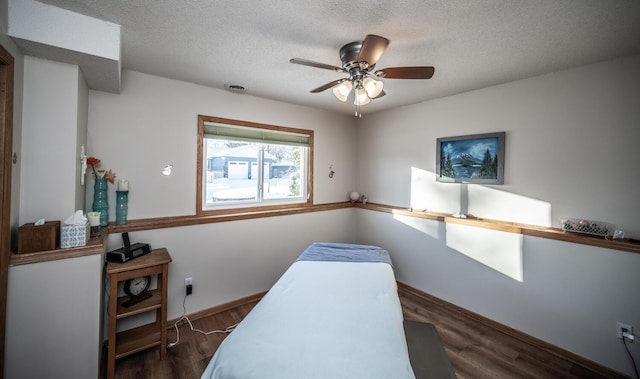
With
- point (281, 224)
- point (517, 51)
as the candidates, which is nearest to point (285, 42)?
point (517, 51)

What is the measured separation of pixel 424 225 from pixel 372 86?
6.33 ft

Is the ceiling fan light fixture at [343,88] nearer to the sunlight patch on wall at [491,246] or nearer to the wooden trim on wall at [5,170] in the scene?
the wooden trim on wall at [5,170]

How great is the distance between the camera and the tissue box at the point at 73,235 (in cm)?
154

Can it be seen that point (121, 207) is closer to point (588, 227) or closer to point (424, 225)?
point (424, 225)

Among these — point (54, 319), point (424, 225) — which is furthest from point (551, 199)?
point (54, 319)

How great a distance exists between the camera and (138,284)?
2039 millimetres

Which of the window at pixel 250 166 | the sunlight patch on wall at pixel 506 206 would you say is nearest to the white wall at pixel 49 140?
the window at pixel 250 166

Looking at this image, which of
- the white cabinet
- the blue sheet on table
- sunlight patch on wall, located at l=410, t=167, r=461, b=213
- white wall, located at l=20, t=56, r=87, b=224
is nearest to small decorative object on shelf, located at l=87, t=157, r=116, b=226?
white wall, located at l=20, t=56, r=87, b=224

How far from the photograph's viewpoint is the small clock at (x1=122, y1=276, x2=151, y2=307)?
6.48 feet

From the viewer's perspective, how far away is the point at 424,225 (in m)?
2.96

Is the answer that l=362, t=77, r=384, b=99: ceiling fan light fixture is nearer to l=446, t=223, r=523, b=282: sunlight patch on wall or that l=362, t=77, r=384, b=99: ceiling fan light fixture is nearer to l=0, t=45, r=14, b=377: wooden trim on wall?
l=446, t=223, r=523, b=282: sunlight patch on wall

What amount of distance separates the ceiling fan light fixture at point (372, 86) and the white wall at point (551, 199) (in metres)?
1.58

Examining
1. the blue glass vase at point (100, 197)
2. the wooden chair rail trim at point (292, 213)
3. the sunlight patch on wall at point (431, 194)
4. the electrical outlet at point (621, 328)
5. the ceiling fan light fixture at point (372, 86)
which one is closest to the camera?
the wooden chair rail trim at point (292, 213)

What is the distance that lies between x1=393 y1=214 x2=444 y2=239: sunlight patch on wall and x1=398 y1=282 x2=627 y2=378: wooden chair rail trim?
755 mm
